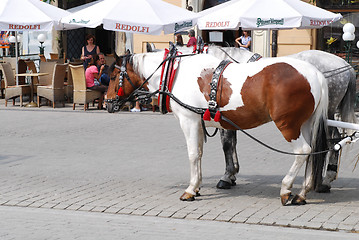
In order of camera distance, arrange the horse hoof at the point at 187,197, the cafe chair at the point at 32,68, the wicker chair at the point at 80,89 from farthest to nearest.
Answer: the cafe chair at the point at 32,68 < the wicker chair at the point at 80,89 < the horse hoof at the point at 187,197

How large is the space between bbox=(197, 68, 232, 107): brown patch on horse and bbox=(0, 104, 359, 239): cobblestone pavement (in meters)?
1.09

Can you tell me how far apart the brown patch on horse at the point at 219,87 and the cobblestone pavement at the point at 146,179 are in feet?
3.56

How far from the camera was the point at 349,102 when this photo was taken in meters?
7.76

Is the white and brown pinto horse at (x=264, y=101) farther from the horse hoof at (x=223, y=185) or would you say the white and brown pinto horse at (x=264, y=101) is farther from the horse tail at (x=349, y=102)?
the horse tail at (x=349, y=102)

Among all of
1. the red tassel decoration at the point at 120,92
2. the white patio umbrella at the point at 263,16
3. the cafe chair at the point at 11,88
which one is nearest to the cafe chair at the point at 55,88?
the cafe chair at the point at 11,88

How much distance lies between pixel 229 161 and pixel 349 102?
1526 mm

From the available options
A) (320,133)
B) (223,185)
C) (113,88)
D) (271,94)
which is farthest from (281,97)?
(113,88)

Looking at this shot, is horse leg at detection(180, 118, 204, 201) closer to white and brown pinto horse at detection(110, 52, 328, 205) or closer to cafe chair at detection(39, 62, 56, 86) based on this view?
white and brown pinto horse at detection(110, 52, 328, 205)

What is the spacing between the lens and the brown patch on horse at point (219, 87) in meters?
7.01

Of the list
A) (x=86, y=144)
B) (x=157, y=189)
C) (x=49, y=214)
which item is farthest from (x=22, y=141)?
(x=49, y=214)

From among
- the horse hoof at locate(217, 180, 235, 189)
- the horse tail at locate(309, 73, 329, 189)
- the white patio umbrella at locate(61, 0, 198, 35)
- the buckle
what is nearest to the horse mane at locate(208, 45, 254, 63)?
the buckle

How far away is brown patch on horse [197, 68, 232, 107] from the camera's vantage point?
276 inches

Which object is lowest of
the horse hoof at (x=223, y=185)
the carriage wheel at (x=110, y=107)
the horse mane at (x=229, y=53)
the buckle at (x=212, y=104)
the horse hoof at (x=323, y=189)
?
the horse hoof at (x=223, y=185)

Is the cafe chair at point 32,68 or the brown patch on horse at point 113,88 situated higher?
the brown patch on horse at point 113,88
